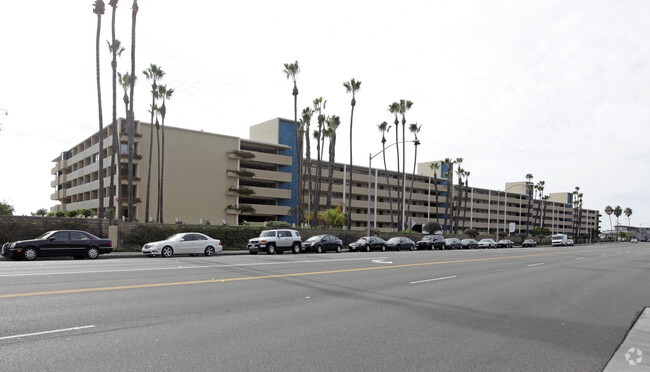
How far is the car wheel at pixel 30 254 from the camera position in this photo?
18.5 m

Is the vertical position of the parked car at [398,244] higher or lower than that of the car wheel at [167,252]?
lower

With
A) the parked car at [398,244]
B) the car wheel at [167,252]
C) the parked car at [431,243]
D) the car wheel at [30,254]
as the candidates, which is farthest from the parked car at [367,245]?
the car wheel at [30,254]

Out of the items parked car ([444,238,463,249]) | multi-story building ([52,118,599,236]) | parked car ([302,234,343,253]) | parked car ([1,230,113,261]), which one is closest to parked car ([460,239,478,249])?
parked car ([444,238,463,249])

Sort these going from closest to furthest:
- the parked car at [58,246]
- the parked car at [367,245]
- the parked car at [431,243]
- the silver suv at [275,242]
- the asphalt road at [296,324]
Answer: the asphalt road at [296,324]
the parked car at [58,246]
the silver suv at [275,242]
the parked car at [367,245]
the parked car at [431,243]

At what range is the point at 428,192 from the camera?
90.3 meters

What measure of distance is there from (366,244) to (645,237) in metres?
164

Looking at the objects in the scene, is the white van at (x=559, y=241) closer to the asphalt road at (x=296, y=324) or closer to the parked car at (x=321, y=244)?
the parked car at (x=321, y=244)

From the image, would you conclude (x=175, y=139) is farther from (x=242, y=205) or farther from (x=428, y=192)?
(x=428, y=192)

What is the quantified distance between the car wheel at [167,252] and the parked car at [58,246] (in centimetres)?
246

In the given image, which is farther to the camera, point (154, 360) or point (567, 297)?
point (567, 297)

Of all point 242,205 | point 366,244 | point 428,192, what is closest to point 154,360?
point 366,244

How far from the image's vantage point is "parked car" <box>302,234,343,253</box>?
97.6 ft

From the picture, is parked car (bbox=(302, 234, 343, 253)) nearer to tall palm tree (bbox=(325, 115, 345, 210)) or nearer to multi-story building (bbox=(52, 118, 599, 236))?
multi-story building (bbox=(52, 118, 599, 236))

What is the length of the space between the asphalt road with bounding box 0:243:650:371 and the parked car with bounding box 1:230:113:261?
6513 mm
